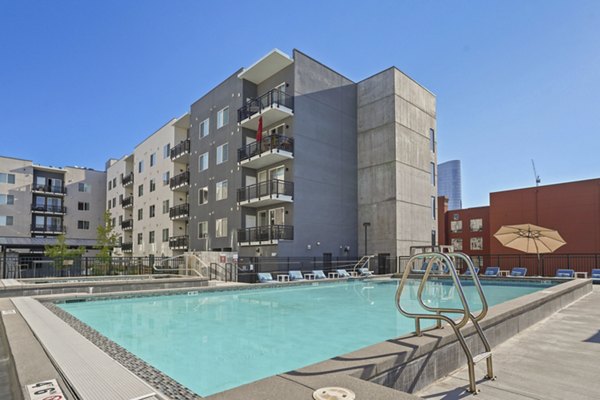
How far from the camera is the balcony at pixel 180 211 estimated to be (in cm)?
2934

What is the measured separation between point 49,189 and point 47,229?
4.74 m

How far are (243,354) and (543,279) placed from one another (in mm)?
15339

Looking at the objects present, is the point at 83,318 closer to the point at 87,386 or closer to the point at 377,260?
the point at 87,386

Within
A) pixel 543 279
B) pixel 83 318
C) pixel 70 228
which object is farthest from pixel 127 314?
pixel 70 228

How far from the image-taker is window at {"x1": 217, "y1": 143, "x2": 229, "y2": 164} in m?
25.2

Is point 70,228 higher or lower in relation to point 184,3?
lower

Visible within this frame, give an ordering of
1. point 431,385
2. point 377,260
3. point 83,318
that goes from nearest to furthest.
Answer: point 431,385
point 83,318
point 377,260

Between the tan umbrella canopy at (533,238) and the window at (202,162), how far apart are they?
65.6ft

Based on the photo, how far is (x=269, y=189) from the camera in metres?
21.3

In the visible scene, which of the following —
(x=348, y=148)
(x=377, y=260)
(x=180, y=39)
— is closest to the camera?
(x=180, y=39)

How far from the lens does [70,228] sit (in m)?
44.8

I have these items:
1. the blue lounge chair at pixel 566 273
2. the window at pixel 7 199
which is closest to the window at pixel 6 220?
the window at pixel 7 199

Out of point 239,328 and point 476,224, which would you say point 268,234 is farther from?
point 476,224

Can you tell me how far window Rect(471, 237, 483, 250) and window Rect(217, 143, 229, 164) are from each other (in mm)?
29449
